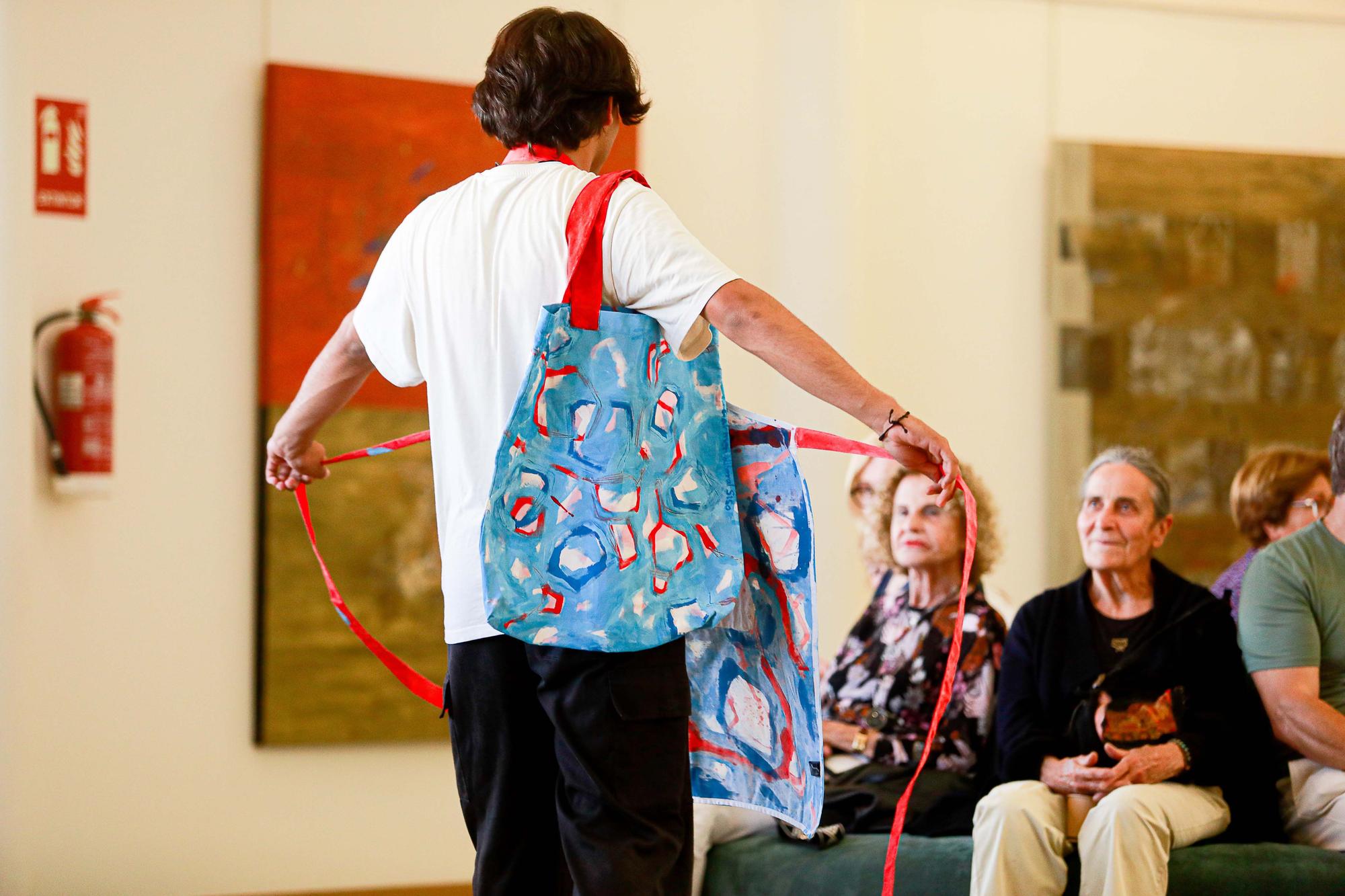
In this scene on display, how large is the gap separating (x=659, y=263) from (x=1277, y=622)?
159 centimetres

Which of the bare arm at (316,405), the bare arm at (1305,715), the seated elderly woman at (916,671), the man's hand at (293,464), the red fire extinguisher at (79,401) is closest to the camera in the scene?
the bare arm at (316,405)

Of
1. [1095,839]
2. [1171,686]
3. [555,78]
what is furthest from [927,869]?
[555,78]

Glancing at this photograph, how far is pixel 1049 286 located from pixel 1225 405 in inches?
27.4

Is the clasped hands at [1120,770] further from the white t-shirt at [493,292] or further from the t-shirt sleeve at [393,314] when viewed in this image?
the t-shirt sleeve at [393,314]

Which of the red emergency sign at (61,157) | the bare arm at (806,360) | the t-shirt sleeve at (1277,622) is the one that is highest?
the red emergency sign at (61,157)

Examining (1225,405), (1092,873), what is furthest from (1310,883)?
(1225,405)

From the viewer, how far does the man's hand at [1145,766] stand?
8.15 feet

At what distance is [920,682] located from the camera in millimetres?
2801

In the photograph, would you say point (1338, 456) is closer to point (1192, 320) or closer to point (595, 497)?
point (595, 497)

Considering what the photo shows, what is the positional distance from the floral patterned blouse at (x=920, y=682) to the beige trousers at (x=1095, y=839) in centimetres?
25

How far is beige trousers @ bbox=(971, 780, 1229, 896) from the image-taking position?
7.72ft

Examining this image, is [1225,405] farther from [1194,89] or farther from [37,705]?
[37,705]

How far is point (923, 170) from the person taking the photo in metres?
4.41

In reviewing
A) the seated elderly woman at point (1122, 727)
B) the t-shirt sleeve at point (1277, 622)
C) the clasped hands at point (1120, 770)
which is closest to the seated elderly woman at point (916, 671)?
the seated elderly woman at point (1122, 727)
